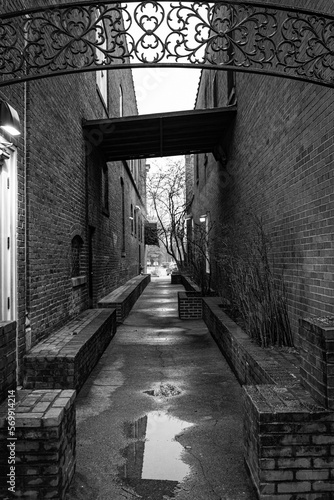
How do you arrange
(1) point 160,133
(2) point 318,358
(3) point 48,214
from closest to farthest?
(2) point 318,358, (3) point 48,214, (1) point 160,133

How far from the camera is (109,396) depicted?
480 cm

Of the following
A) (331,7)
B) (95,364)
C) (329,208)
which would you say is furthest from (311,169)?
(95,364)

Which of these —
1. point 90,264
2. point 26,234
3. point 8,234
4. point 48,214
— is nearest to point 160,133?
point 90,264

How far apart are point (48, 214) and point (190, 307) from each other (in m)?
5.67

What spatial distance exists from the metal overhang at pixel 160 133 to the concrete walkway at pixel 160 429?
487 cm

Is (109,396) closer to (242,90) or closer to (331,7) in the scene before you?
(331,7)

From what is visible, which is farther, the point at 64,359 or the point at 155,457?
the point at 64,359

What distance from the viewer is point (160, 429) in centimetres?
385

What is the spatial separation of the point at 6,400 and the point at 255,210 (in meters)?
5.15

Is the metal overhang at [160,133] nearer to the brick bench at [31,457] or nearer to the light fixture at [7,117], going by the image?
the light fixture at [7,117]

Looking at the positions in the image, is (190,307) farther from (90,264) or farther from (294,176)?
(294,176)

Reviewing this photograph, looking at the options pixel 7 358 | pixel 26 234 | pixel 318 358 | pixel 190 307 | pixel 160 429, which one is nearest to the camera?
pixel 318 358

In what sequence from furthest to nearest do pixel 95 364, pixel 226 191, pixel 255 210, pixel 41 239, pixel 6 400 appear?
pixel 226 191 < pixel 255 210 < pixel 95 364 < pixel 41 239 < pixel 6 400

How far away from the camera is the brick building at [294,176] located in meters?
3.88
